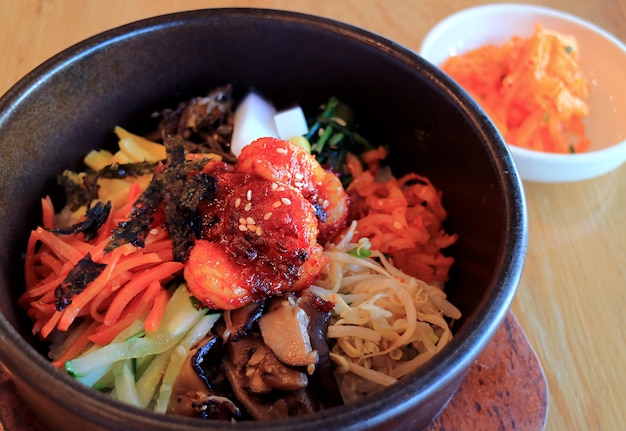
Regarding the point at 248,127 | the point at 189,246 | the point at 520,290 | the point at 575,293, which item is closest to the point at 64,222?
the point at 189,246

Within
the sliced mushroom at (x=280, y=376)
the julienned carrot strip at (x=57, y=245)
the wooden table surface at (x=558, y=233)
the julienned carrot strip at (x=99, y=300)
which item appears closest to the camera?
the sliced mushroom at (x=280, y=376)

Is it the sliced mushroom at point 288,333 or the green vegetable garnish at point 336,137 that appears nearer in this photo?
the sliced mushroom at point 288,333

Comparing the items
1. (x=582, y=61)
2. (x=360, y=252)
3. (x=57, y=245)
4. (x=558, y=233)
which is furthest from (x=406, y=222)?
(x=582, y=61)

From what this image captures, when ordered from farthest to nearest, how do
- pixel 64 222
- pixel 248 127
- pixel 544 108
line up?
A: pixel 544 108, pixel 248 127, pixel 64 222

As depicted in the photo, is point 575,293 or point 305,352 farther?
point 575,293

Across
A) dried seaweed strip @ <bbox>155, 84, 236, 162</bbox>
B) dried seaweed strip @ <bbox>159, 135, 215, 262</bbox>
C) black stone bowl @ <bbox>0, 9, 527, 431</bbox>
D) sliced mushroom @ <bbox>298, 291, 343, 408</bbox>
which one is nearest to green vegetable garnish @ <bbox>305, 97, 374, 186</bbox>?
black stone bowl @ <bbox>0, 9, 527, 431</bbox>

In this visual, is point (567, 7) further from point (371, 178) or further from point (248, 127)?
point (248, 127)

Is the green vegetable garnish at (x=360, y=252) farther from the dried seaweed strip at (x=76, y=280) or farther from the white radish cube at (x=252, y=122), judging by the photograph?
the dried seaweed strip at (x=76, y=280)

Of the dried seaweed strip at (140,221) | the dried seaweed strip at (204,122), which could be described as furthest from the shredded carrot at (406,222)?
the dried seaweed strip at (140,221)
